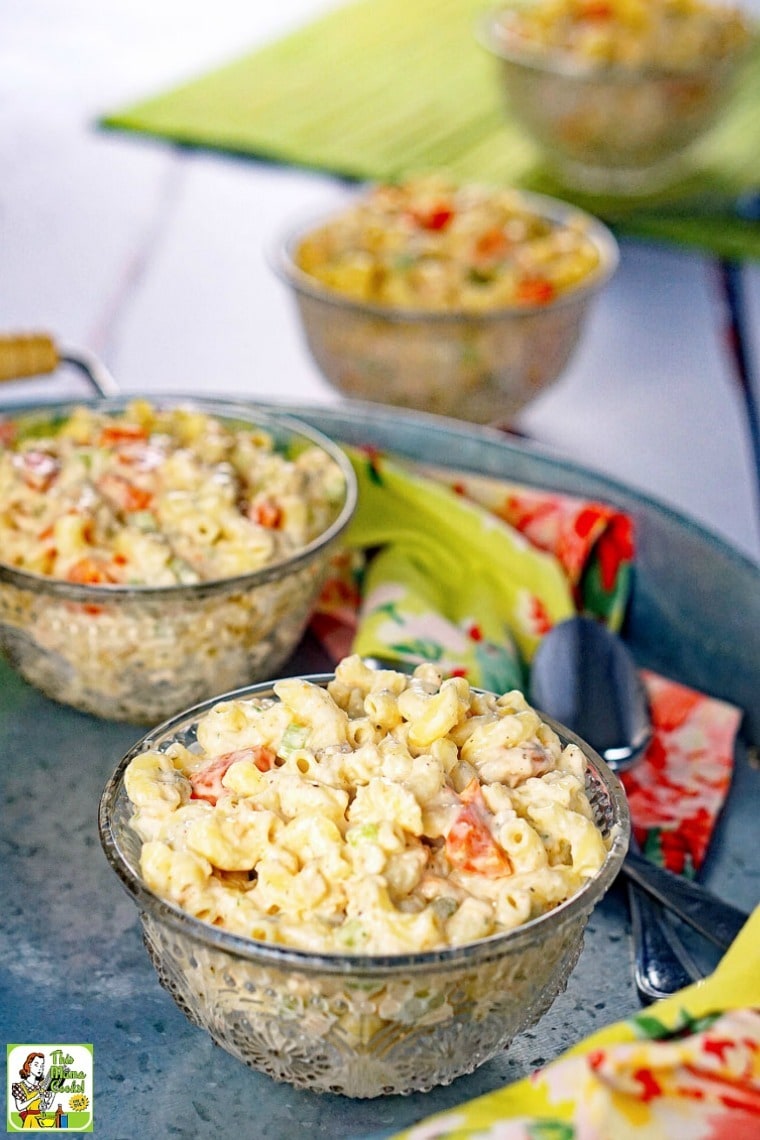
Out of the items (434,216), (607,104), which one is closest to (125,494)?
(434,216)

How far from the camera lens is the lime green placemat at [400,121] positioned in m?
2.33

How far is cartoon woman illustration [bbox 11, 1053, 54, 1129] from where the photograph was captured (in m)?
0.72

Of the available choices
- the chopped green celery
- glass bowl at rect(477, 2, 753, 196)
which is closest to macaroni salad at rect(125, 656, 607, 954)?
the chopped green celery

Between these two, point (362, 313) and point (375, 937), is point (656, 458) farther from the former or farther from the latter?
point (375, 937)

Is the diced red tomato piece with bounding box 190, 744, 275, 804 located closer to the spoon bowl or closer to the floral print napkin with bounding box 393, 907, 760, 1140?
the floral print napkin with bounding box 393, 907, 760, 1140

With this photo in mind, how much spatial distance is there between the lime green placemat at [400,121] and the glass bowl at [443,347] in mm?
718

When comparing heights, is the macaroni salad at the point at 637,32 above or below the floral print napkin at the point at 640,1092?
below

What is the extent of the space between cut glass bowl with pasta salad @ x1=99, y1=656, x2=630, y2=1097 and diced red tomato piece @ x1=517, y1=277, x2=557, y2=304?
2.95 feet

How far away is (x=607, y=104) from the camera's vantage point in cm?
214

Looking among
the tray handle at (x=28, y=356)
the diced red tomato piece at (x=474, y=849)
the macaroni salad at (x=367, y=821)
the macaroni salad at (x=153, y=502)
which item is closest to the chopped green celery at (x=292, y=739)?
the macaroni salad at (x=367, y=821)

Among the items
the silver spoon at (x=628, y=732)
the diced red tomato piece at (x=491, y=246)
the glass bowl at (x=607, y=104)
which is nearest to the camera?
the silver spoon at (x=628, y=732)

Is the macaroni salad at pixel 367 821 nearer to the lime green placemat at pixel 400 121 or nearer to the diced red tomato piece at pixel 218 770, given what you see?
the diced red tomato piece at pixel 218 770

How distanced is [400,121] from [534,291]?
1.09 metres

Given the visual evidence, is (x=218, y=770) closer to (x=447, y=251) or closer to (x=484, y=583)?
(x=484, y=583)
